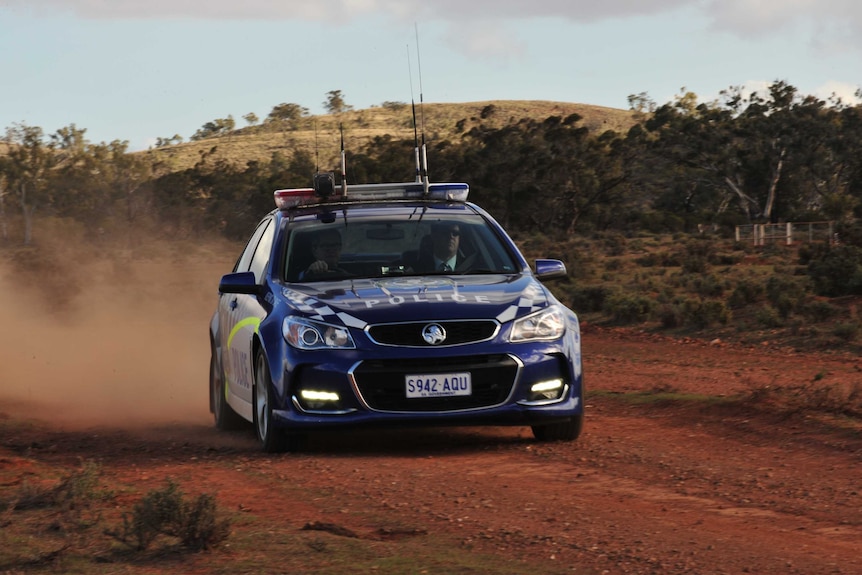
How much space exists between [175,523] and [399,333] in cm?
270

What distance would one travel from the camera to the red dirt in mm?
5980

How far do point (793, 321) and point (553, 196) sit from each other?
33812mm

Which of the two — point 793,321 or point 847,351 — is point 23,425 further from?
point 793,321

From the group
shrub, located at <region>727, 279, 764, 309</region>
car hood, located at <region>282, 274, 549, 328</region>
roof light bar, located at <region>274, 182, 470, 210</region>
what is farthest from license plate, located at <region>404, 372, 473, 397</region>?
shrub, located at <region>727, 279, 764, 309</region>

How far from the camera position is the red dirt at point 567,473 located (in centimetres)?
598

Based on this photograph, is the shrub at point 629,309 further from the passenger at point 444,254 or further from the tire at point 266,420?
the tire at point 266,420

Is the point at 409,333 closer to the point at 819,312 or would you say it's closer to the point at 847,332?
the point at 847,332

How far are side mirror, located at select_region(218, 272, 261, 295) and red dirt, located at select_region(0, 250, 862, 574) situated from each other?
1.08 metres

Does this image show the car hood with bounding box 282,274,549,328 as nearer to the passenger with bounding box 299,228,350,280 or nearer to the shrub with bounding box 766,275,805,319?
the passenger with bounding box 299,228,350,280

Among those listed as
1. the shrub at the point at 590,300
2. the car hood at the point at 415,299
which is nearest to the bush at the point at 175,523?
the car hood at the point at 415,299

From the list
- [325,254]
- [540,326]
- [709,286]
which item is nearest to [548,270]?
[540,326]

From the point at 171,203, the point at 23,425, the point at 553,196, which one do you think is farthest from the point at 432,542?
the point at 171,203

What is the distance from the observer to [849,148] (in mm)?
65750

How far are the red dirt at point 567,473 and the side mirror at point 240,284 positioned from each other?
108 centimetres
